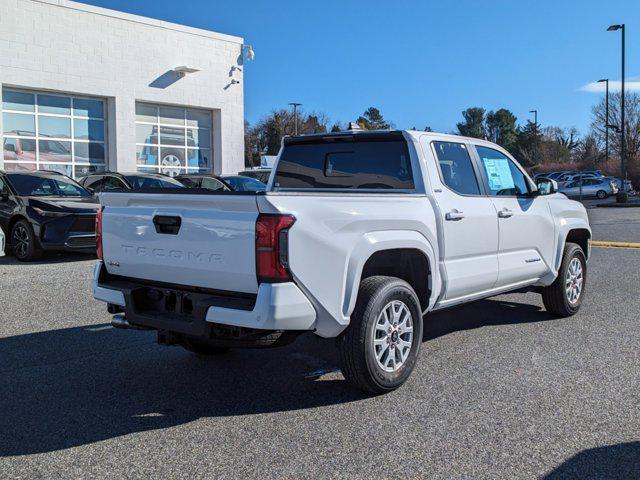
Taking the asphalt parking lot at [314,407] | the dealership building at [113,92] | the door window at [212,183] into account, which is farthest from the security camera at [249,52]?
the asphalt parking lot at [314,407]

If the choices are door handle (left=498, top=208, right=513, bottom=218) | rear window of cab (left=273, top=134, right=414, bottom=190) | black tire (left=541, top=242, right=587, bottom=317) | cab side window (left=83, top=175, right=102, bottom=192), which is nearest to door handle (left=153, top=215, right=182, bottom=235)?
rear window of cab (left=273, top=134, right=414, bottom=190)

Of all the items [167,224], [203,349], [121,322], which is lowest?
[203,349]

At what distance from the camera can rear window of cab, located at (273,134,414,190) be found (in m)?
5.53

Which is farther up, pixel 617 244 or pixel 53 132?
pixel 53 132

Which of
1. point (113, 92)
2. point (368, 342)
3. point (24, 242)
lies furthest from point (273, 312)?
point (113, 92)

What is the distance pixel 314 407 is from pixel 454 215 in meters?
2.00

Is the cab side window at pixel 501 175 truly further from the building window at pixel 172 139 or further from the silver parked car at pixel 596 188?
the silver parked car at pixel 596 188

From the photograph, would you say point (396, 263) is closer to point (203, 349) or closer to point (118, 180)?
point (203, 349)

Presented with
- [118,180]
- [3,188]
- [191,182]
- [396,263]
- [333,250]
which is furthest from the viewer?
[191,182]

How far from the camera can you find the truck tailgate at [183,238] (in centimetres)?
397

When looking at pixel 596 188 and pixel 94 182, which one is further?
pixel 596 188

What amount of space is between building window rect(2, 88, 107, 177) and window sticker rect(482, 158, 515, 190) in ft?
61.2

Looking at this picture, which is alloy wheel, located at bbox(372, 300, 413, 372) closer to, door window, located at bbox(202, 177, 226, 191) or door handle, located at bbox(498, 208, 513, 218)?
door handle, located at bbox(498, 208, 513, 218)

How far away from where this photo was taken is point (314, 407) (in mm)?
4375
